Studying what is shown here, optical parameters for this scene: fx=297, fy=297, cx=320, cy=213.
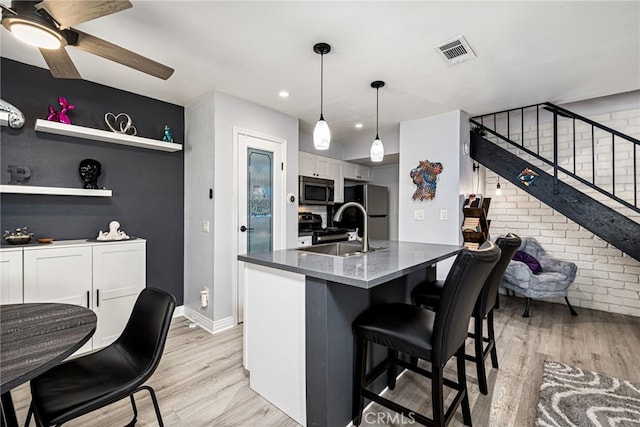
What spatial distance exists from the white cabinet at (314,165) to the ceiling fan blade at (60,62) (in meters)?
2.89

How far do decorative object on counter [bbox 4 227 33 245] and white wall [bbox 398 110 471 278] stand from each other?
12.5ft

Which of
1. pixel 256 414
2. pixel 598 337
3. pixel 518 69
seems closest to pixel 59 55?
pixel 256 414

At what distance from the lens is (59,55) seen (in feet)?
5.70

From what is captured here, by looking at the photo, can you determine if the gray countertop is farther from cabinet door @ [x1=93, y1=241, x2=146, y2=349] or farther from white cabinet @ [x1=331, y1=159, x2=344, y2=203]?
white cabinet @ [x1=331, y1=159, x2=344, y2=203]

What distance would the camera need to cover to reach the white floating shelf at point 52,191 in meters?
2.29

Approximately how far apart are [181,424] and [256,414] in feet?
1.38

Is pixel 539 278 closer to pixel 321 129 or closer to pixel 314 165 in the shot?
pixel 321 129

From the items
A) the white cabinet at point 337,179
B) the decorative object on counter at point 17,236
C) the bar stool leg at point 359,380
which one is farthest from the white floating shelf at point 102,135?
the bar stool leg at point 359,380

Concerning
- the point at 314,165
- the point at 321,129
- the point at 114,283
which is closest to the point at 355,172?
the point at 314,165

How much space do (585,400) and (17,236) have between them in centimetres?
420

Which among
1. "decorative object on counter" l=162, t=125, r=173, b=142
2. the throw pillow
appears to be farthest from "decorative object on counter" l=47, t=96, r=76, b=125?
the throw pillow

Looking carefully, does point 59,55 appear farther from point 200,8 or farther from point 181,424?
point 181,424

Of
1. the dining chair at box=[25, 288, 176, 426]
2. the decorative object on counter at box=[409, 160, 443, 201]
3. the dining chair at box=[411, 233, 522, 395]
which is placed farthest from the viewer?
the decorative object on counter at box=[409, 160, 443, 201]

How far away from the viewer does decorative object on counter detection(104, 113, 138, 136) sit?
2889 millimetres
